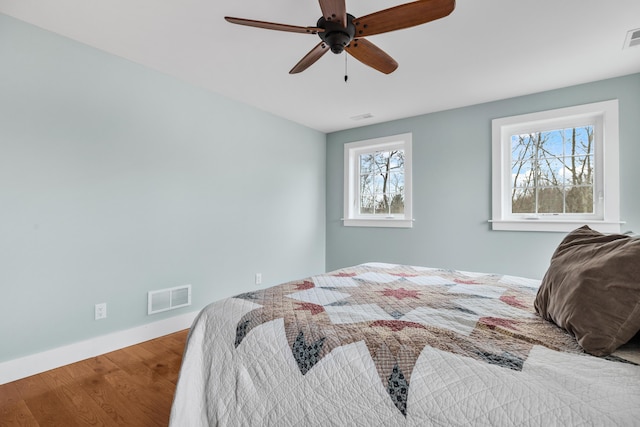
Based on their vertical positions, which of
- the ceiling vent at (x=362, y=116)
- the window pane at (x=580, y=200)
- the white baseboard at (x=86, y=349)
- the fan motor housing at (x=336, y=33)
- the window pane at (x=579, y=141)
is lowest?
the white baseboard at (x=86, y=349)

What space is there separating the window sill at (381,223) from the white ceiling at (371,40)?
4.69 feet

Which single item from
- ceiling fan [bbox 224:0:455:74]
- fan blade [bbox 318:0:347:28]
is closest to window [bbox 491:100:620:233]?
ceiling fan [bbox 224:0:455:74]

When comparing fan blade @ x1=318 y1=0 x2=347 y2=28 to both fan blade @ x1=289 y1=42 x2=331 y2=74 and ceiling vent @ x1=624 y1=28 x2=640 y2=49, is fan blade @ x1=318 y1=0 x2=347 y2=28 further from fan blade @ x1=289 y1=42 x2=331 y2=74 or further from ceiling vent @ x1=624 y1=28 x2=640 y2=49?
ceiling vent @ x1=624 y1=28 x2=640 y2=49

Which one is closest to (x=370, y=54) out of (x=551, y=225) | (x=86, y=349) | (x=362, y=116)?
(x=362, y=116)

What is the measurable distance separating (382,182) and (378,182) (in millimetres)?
64

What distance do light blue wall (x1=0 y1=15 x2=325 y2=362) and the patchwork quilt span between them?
4.91 feet

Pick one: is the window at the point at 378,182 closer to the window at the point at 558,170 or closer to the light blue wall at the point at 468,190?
the light blue wall at the point at 468,190

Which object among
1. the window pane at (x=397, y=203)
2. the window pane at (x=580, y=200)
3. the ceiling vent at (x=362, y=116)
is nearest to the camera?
the window pane at (x=580, y=200)

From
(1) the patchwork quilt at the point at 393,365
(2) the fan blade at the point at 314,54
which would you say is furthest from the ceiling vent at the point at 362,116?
(1) the patchwork quilt at the point at 393,365

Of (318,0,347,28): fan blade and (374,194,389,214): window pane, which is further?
(374,194,389,214): window pane

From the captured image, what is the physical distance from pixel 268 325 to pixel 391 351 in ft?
1.68

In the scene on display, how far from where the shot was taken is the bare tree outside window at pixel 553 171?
3016 mm

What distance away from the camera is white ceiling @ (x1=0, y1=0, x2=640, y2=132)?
6.31 feet

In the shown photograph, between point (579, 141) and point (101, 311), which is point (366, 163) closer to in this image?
point (579, 141)
